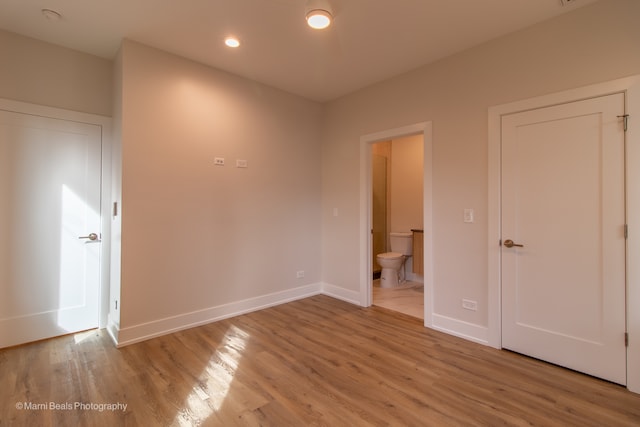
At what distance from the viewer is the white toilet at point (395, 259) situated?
184 inches

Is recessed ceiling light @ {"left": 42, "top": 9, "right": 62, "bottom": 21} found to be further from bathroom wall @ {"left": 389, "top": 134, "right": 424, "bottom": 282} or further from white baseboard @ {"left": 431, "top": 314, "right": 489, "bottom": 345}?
bathroom wall @ {"left": 389, "top": 134, "right": 424, "bottom": 282}

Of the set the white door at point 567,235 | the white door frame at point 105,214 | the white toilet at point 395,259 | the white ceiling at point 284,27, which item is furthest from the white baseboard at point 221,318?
the white ceiling at point 284,27

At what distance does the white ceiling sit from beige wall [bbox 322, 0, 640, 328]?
0.16 metres

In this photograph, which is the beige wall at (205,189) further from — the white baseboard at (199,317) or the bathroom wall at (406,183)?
the bathroom wall at (406,183)

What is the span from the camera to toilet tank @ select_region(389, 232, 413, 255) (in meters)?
5.02

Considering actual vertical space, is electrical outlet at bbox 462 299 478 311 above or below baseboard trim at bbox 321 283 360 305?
above

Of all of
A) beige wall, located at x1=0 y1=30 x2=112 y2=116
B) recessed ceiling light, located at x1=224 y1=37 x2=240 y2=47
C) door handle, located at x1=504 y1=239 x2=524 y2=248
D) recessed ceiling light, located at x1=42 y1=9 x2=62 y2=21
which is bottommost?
door handle, located at x1=504 y1=239 x2=524 y2=248

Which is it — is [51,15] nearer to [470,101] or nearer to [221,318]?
[221,318]

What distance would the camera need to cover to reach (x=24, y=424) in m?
1.70

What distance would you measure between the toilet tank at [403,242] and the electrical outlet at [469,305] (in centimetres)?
213

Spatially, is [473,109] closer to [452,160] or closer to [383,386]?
[452,160]

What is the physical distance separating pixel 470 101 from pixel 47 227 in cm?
430

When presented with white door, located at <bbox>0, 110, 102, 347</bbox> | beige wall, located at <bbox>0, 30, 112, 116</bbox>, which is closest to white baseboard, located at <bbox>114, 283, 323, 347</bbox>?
white door, located at <bbox>0, 110, 102, 347</bbox>

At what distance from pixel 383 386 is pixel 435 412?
380 millimetres
